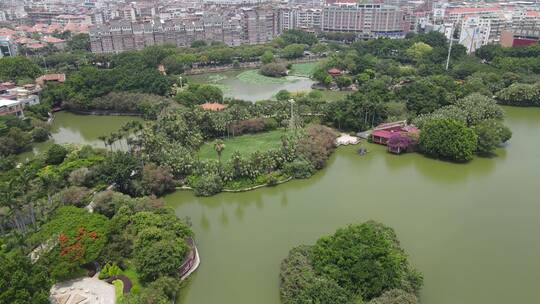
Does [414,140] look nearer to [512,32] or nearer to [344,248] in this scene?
[344,248]

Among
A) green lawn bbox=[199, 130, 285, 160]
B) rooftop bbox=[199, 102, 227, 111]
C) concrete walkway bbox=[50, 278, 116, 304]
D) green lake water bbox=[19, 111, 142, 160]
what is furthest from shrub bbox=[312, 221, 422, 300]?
green lake water bbox=[19, 111, 142, 160]

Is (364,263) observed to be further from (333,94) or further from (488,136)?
(333,94)

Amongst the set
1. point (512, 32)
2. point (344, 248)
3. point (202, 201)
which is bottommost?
point (202, 201)

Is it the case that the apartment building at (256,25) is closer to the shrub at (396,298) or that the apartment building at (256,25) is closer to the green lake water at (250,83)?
the green lake water at (250,83)

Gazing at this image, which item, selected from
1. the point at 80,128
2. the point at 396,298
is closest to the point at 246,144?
the point at 80,128

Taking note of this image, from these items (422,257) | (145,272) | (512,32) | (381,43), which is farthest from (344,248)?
(512,32)

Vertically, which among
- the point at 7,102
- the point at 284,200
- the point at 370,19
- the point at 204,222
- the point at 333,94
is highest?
the point at 370,19
